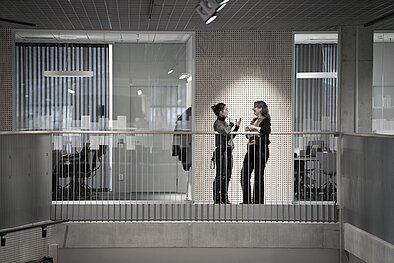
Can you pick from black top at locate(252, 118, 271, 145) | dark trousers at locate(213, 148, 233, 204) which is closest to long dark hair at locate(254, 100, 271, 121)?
black top at locate(252, 118, 271, 145)

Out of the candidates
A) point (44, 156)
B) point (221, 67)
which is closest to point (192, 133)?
point (221, 67)

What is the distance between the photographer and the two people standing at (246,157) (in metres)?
14.3

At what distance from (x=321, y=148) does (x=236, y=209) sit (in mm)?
1819

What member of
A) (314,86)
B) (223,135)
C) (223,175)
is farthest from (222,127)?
(314,86)

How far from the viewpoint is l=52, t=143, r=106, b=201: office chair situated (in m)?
14.2

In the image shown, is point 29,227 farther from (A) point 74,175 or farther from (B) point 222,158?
(B) point 222,158

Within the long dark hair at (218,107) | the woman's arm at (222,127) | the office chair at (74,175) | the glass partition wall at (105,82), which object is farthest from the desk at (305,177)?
the office chair at (74,175)

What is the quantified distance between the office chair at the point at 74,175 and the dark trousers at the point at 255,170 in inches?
101

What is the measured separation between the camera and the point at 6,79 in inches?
589

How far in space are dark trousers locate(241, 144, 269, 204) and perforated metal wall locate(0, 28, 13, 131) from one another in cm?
424

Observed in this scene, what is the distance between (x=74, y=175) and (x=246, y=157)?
9.59ft

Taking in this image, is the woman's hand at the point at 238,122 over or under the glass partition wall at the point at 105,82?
under

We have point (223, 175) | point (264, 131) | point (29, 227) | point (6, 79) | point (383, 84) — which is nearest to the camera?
point (29, 227)

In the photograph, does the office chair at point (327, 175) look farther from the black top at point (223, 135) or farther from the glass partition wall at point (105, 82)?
the glass partition wall at point (105, 82)
